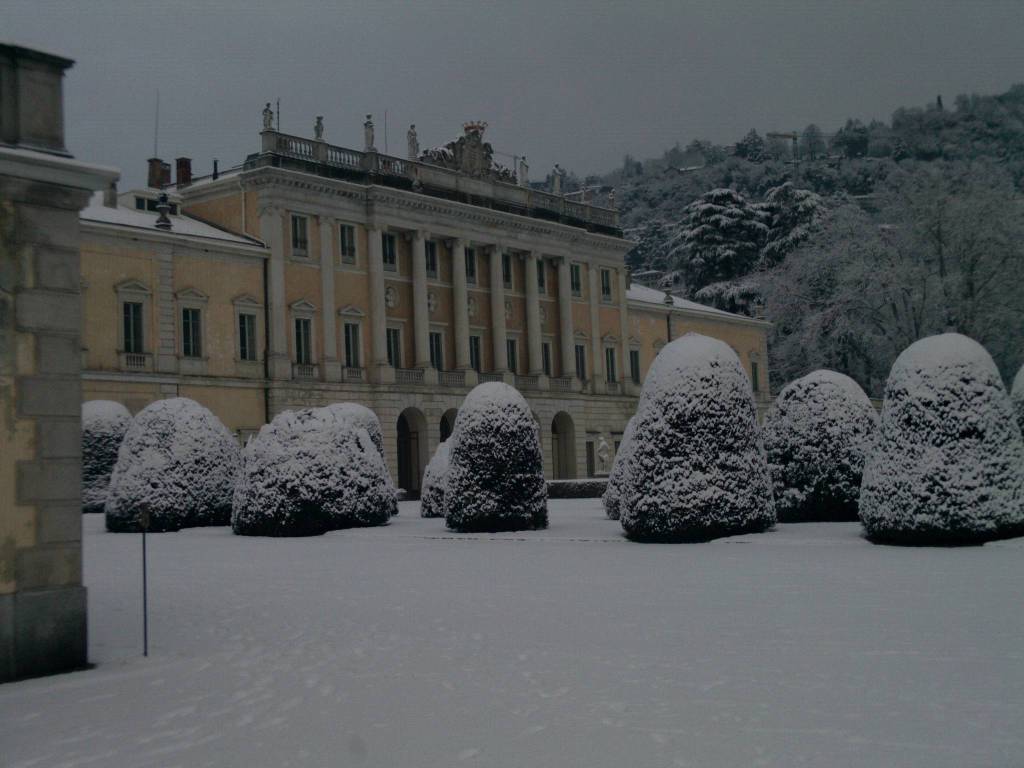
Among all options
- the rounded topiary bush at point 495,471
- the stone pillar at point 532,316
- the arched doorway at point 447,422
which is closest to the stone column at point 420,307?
the arched doorway at point 447,422

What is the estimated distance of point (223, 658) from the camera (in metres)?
8.48

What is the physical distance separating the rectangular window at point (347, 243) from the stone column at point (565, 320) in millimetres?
13127

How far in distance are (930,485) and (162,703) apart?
446 inches

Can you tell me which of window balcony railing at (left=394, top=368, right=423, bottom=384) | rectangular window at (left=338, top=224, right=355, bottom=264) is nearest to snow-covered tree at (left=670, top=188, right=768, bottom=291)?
window balcony railing at (left=394, top=368, right=423, bottom=384)

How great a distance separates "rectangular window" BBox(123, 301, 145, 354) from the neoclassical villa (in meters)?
0.05

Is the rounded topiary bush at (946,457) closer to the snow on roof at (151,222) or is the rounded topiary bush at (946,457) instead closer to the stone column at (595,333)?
the snow on roof at (151,222)

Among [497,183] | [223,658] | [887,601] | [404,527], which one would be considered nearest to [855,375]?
[497,183]

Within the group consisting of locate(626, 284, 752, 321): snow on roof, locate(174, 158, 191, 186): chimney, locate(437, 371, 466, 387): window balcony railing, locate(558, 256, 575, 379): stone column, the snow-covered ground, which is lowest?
the snow-covered ground

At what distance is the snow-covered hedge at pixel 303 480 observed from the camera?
69.3 ft

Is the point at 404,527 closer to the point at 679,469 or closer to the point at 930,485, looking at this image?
the point at 679,469

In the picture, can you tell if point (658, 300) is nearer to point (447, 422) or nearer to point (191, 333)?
point (447, 422)

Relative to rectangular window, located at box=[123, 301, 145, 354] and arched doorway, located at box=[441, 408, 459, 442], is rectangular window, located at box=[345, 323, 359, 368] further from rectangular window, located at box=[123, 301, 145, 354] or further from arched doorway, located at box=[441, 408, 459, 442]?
rectangular window, located at box=[123, 301, 145, 354]

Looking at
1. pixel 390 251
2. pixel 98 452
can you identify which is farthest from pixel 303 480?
pixel 390 251

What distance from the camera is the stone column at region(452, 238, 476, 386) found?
4884 cm
